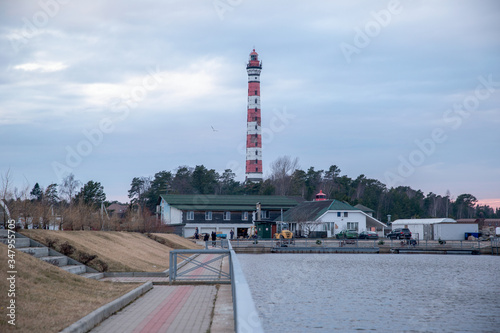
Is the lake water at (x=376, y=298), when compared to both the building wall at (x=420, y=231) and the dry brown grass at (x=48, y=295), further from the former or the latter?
the building wall at (x=420, y=231)

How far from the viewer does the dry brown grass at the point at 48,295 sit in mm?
9742

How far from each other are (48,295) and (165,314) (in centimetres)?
260

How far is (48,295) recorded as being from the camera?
1202cm

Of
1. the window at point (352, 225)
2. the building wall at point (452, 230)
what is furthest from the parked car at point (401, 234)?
the window at point (352, 225)

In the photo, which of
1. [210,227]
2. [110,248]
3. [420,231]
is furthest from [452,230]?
[110,248]

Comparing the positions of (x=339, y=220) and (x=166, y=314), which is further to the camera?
(x=339, y=220)

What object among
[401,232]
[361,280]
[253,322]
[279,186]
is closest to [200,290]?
[253,322]

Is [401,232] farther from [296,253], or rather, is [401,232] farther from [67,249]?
[67,249]

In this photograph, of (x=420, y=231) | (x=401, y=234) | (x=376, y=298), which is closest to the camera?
(x=376, y=298)

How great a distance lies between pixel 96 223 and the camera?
113 feet

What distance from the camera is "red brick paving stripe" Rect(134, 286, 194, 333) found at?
35.8 feet

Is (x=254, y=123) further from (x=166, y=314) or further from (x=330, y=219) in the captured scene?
(x=166, y=314)

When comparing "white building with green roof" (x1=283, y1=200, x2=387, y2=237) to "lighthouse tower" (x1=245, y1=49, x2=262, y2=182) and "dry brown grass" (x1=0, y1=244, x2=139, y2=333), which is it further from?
"dry brown grass" (x1=0, y1=244, x2=139, y2=333)

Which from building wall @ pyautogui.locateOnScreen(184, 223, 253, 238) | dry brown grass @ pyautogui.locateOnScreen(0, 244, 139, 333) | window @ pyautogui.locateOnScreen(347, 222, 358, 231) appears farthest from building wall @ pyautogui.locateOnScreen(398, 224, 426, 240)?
dry brown grass @ pyautogui.locateOnScreen(0, 244, 139, 333)
